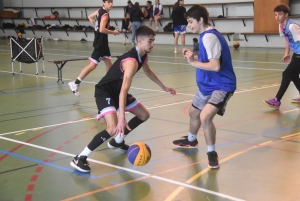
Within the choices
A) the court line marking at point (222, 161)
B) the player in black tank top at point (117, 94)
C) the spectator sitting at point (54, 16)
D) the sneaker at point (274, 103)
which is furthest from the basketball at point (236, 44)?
the player in black tank top at point (117, 94)

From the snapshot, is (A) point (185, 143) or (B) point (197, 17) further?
(A) point (185, 143)

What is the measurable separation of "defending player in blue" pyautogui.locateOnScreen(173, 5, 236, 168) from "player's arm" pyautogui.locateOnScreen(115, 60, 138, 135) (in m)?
0.63

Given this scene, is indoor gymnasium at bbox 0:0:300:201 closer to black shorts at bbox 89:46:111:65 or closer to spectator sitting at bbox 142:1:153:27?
black shorts at bbox 89:46:111:65

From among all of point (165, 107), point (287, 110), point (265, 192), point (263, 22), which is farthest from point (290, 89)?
point (263, 22)

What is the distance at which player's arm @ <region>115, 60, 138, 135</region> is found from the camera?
16.7ft

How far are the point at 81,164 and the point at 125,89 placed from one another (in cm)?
103

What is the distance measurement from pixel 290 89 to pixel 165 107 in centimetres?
344

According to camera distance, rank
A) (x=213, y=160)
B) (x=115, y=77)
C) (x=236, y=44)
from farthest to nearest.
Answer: (x=236, y=44), (x=115, y=77), (x=213, y=160)

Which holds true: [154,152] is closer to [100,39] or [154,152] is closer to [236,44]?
[100,39]

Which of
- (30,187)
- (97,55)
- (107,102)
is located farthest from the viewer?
(97,55)

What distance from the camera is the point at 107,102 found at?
18.7 feet

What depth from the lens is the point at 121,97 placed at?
5.18 metres

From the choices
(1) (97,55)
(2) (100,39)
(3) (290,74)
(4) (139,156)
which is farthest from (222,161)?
(2) (100,39)

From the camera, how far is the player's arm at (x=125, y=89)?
510 centimetres
